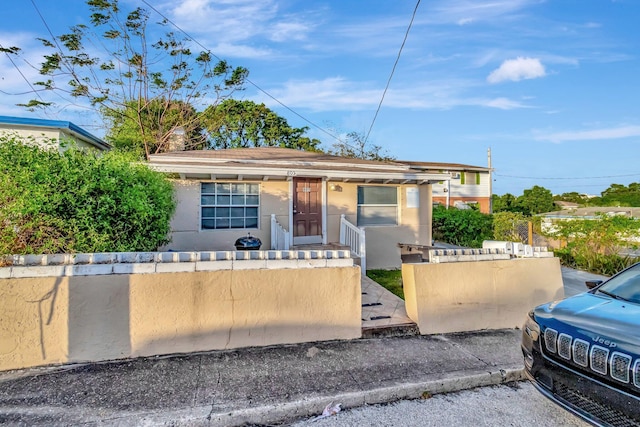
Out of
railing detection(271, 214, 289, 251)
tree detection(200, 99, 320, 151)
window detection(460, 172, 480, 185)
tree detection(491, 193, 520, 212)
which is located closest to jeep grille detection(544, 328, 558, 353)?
railing detection(271, 214, 289, 251)

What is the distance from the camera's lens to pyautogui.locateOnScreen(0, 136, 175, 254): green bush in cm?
367

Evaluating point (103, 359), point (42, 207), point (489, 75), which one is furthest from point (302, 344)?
point (489, 75)

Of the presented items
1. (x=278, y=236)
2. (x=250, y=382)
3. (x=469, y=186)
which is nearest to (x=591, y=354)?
(x=250, y=382)

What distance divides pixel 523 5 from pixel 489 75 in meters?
5.05

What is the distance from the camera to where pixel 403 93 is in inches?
531

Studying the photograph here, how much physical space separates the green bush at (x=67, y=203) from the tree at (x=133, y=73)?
10270mm

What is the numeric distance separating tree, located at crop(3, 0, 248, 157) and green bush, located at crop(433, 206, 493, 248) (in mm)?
12433

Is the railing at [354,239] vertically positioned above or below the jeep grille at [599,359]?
above

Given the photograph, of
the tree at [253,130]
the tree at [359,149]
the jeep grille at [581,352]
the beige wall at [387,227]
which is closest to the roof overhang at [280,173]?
the beige wall at [387,227]

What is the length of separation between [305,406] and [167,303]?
2040mm

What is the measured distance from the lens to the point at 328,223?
352 inches

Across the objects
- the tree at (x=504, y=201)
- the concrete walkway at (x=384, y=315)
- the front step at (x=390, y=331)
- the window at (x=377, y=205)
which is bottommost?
the front step at (x=390, y=331)

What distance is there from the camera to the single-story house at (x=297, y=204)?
7.79 m

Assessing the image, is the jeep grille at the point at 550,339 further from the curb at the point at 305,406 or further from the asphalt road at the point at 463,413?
the curb at the point at 305,406
